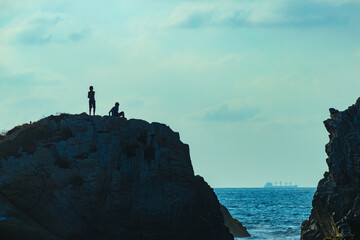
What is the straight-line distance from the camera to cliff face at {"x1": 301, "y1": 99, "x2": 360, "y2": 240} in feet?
183

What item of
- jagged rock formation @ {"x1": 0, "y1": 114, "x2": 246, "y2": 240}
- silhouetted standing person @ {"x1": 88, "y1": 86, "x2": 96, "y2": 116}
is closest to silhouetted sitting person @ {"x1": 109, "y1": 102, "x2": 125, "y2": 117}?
silhouetted standing person @ {"x1": 88, "y1": 86, "x2": 96, "y2": 116}

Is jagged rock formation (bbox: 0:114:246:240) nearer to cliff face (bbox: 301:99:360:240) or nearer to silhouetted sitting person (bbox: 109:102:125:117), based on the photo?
silhouetted sitting person (bbox: 109:102:125:117)

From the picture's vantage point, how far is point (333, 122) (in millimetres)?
61531

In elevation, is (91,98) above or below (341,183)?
above

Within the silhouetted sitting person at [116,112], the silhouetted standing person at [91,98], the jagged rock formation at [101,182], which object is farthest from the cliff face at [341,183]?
the silhouetted standing person at [91,98]

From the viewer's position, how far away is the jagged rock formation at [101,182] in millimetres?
56938

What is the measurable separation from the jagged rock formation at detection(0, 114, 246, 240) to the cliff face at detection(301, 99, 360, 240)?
28.9 feet

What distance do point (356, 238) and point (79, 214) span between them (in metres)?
21.0

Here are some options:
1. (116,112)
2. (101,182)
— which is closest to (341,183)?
(101,182)

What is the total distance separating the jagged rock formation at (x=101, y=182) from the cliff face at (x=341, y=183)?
8821mm

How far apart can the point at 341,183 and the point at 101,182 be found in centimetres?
1912

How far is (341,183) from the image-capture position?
194ft

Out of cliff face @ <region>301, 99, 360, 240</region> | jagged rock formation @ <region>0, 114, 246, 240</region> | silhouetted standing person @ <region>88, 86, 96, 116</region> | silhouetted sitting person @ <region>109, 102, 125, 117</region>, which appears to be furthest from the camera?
silhouetted sitting person @ <region>109, 102, 125, 117</region>

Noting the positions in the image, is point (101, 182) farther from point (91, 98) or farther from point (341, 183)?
point (341, 183)
